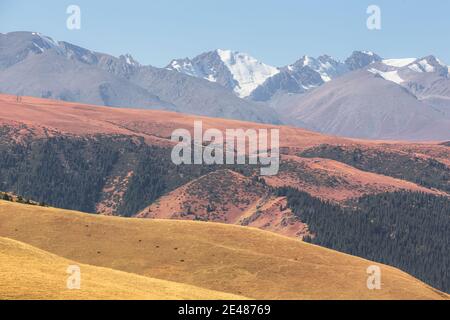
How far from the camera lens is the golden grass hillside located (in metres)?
58.4

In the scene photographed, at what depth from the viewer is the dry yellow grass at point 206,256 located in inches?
4247

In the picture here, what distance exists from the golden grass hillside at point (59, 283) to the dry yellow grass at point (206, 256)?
2582cm

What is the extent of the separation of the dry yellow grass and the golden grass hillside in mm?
25816

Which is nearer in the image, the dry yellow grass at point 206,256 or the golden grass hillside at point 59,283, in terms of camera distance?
the golden grass hillside at point 59,283

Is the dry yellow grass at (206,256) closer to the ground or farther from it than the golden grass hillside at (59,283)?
closer to the ground

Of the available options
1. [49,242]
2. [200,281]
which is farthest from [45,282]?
[49,242]

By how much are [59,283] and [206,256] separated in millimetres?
53351

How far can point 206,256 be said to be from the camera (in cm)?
11594

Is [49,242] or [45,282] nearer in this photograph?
[45,282]

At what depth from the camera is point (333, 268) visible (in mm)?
120062

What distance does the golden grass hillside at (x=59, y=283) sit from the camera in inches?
2301
